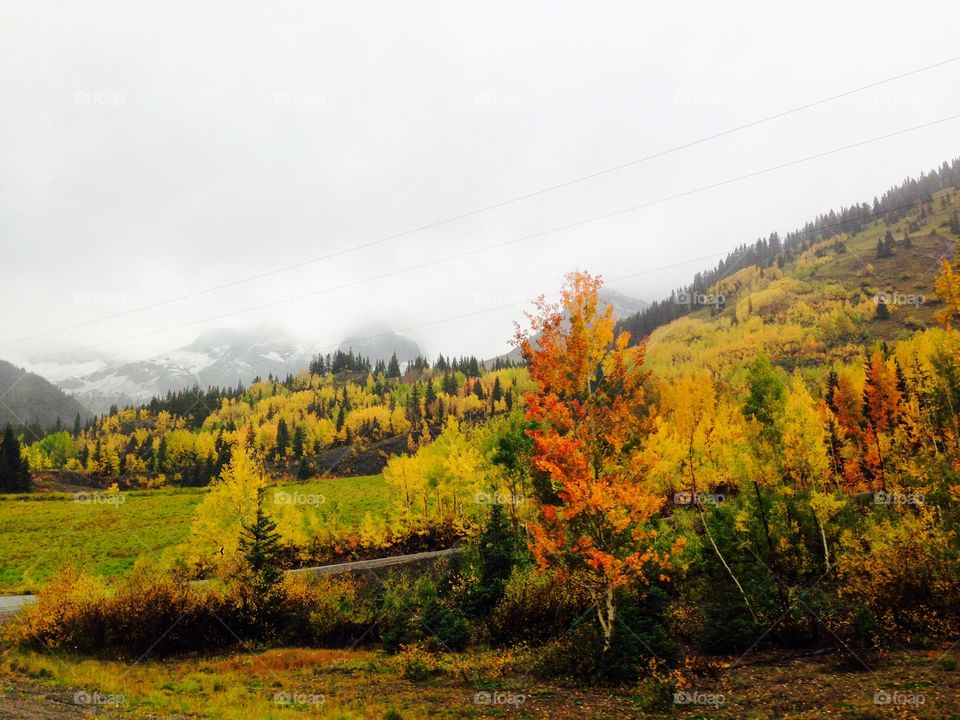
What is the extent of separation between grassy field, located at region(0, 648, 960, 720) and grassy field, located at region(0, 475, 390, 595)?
25019 mm

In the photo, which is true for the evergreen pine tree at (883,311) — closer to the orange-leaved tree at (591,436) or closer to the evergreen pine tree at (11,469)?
the orange-leaved tree at (591,436)

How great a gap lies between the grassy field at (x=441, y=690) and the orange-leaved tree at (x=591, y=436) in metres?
3.37

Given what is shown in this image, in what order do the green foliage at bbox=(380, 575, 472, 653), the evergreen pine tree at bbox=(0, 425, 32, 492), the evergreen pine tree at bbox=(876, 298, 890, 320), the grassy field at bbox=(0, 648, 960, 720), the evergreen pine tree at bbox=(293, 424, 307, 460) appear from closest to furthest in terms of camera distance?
the grassy field at bbox=(0, 648, 960, 720), the green foliage at bbox=(380, 575, 472, 653), the evergreen pine tree at bbox=(0, 425, 32, 492), the evergreen pine tree at bbox=(293, 424, 307, 460), the evergreen pine tree at bbox=(876, 298, 890, 320)

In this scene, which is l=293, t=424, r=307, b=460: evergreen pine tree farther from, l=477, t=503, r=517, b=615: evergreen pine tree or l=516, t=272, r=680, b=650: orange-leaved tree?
l=516, t=272, r=680, b=650: orange-leaved tree

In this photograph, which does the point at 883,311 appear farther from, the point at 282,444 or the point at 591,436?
the point at 591,436

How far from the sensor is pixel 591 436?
1692 centimetres

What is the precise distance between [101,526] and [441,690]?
209 feet

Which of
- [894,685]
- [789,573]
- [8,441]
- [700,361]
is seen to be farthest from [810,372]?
[8,441]

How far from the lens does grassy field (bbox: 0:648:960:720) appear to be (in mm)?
13609

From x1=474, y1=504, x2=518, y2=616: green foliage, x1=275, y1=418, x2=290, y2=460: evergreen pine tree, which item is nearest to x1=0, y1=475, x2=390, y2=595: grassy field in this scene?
x1=474, y1=504, x2=518, y2=616: green foliage

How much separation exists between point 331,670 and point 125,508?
70.6 meters

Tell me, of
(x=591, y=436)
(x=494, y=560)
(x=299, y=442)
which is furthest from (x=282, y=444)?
(x=591, y=436)

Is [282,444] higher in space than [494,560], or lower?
lower

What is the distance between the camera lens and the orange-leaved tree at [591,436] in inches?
627
